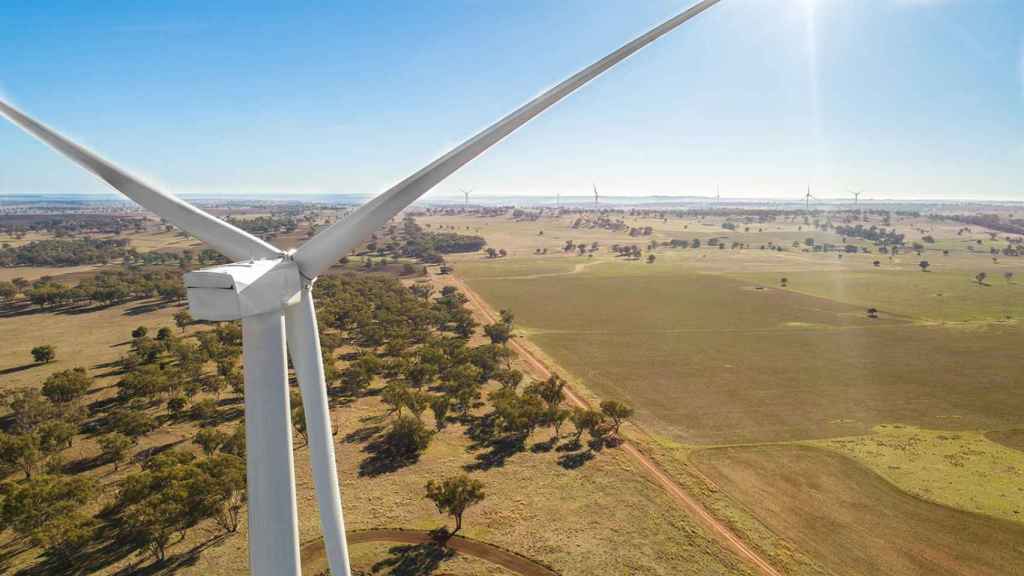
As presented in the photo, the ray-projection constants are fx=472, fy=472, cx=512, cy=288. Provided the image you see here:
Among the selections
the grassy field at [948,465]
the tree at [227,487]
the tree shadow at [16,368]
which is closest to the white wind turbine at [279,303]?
the tree at [227,487]

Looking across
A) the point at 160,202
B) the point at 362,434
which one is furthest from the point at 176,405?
the point at 160,202

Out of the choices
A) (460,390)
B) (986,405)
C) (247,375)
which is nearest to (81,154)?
(247,375)

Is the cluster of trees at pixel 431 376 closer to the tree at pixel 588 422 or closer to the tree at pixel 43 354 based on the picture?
the tree at pixel 588 422

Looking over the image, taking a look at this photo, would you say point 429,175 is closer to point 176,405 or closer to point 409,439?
point 409,439

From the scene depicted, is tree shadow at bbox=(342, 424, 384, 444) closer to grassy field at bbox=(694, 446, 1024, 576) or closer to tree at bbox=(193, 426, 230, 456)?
tree at bbox=(193, 426, 230, 456)

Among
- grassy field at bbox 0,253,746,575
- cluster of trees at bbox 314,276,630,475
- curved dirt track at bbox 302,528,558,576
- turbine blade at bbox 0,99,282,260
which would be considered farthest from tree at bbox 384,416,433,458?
turbine blade at bbox 0,99,282,260

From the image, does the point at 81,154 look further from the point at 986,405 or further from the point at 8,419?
the point at 986,405

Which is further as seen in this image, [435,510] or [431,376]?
[431,376]
